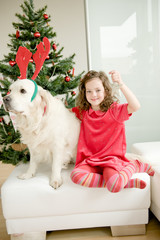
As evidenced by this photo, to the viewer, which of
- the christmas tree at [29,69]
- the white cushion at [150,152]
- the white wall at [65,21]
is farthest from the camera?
the white wall at [65,21]

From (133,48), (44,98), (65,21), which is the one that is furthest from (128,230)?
(65,21)

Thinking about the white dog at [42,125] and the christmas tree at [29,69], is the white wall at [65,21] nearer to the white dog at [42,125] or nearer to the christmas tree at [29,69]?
the christmas tree at [29,69]

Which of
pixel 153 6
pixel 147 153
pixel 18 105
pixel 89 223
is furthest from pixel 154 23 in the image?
pixel 89 223

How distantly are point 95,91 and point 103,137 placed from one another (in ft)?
0.97

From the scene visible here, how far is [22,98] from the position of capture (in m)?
1.25

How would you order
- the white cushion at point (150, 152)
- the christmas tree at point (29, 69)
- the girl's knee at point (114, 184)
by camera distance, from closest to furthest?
the girl's knee at point (114, 184) < the white cushion at point (150, 152) < the christmas tree at point (29, 69)

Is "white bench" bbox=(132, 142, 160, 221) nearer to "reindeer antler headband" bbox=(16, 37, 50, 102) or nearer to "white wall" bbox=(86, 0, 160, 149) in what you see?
"reindeer antler headband" bbox=(16, 37, 50, 102)

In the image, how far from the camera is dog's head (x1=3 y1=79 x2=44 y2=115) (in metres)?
1.22

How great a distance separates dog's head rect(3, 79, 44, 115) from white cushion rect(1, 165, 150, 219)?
0.42m

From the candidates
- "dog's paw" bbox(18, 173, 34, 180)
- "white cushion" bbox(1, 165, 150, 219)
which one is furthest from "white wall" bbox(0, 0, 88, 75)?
"white cushion" bbox(1, 165, 150, 219)

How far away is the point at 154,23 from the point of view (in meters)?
2.77

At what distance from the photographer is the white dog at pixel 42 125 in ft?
4.14

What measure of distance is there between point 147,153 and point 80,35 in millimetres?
2313

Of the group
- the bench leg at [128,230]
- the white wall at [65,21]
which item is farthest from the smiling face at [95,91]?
the white wall at [65,21]
